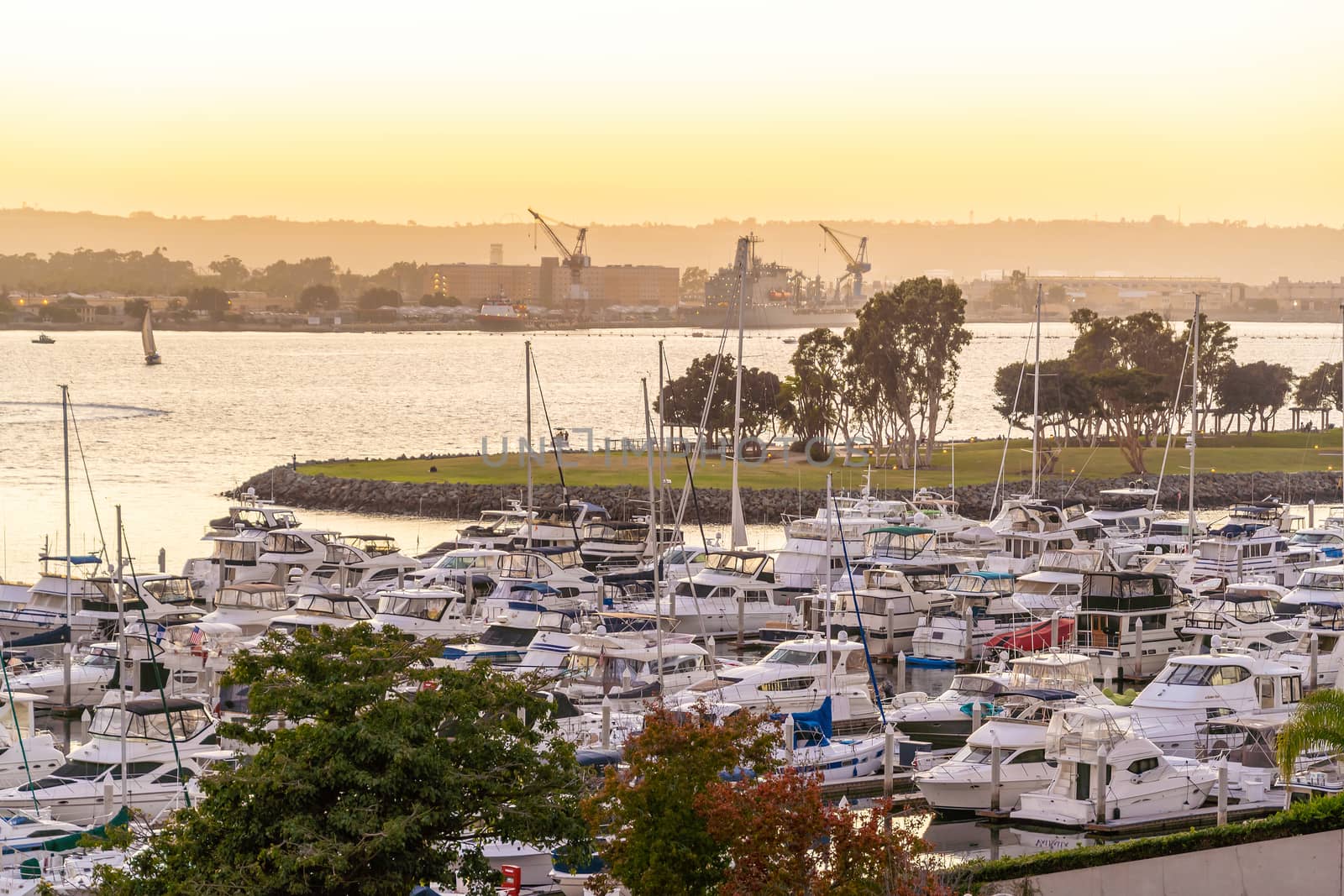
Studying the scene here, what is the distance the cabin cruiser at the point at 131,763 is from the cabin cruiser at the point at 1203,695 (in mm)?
12708

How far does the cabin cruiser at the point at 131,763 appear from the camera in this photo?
2006 centimetres

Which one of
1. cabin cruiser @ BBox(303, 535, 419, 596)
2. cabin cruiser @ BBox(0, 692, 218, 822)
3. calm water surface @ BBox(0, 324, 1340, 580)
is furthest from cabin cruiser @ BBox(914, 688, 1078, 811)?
calm water surface @ BBox(0, 324, 1340, 580)

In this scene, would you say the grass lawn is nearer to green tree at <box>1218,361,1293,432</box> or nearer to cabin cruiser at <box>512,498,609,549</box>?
green tree at <box>1218,361,1293,432</box>

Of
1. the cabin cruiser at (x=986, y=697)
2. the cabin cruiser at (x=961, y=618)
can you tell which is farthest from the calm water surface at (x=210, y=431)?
Answer: the cabin cruiser at (x=986, y=697)

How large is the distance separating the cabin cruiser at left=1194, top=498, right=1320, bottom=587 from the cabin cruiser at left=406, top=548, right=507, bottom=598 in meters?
15.8

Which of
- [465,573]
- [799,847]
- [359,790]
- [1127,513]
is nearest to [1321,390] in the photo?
[1127,513]

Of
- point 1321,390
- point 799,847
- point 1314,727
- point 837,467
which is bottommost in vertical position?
point 837,467

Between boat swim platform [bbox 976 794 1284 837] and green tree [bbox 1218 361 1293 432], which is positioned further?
green tree [bbox 1218 361 1293 432]

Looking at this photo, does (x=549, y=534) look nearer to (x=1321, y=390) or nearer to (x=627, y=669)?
(x=627, y=669)

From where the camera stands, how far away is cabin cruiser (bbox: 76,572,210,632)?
3244 cm

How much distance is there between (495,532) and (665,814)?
28728 mm

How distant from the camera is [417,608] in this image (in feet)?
107

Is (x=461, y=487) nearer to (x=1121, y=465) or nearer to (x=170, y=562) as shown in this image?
(x=170, y=562)

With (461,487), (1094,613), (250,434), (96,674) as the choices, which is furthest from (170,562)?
(250,434)
